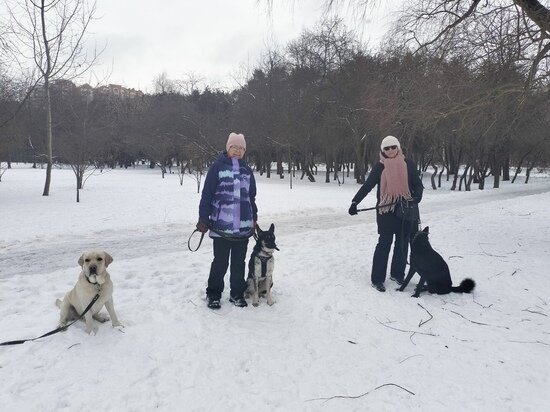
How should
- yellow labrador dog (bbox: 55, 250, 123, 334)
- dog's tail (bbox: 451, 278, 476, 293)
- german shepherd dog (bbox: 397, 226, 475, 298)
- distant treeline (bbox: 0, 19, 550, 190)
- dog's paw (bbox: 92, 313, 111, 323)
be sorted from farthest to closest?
distant treeline (bbox: 0, 19, 550, 190), dog's tail (bbox: 451, 278, 476, 293), german shepherd dog (bbox: 397, 226, 475, 298), dog's paw (bbox: 92, 313, 111, 323), yellow labrador dog (bbox: 55, 250, 123, 334)

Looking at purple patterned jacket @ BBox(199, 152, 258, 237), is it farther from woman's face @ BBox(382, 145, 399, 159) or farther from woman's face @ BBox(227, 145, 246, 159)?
woman's face @ BBox(382, 145, 399, 159)

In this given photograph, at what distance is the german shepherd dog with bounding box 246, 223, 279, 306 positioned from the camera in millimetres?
4391

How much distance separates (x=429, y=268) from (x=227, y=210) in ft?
9.50

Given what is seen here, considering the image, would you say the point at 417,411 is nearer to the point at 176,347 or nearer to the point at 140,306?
the point at 176,347

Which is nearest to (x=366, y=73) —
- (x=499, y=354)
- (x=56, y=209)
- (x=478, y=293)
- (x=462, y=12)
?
(x=462, y=12)

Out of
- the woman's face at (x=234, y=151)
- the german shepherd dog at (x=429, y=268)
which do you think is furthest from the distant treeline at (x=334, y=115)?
the woman's face at (x=234, y=151)

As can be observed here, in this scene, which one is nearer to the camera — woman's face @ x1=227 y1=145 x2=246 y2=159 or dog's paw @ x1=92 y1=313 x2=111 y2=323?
dog's paw @ x1=92 y1=313 x2=111 y2=323

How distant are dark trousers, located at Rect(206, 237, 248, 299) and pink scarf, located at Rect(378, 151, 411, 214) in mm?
2155

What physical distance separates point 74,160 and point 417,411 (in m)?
19.3

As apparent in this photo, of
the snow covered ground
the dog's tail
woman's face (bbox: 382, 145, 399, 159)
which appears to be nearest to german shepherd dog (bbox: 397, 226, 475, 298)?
the dog's tail

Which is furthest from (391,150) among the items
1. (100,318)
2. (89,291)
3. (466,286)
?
(100,318)

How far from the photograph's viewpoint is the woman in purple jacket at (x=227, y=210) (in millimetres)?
→ 4164

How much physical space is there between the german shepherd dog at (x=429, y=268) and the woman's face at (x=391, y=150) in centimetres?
112

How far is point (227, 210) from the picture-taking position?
418 cm
